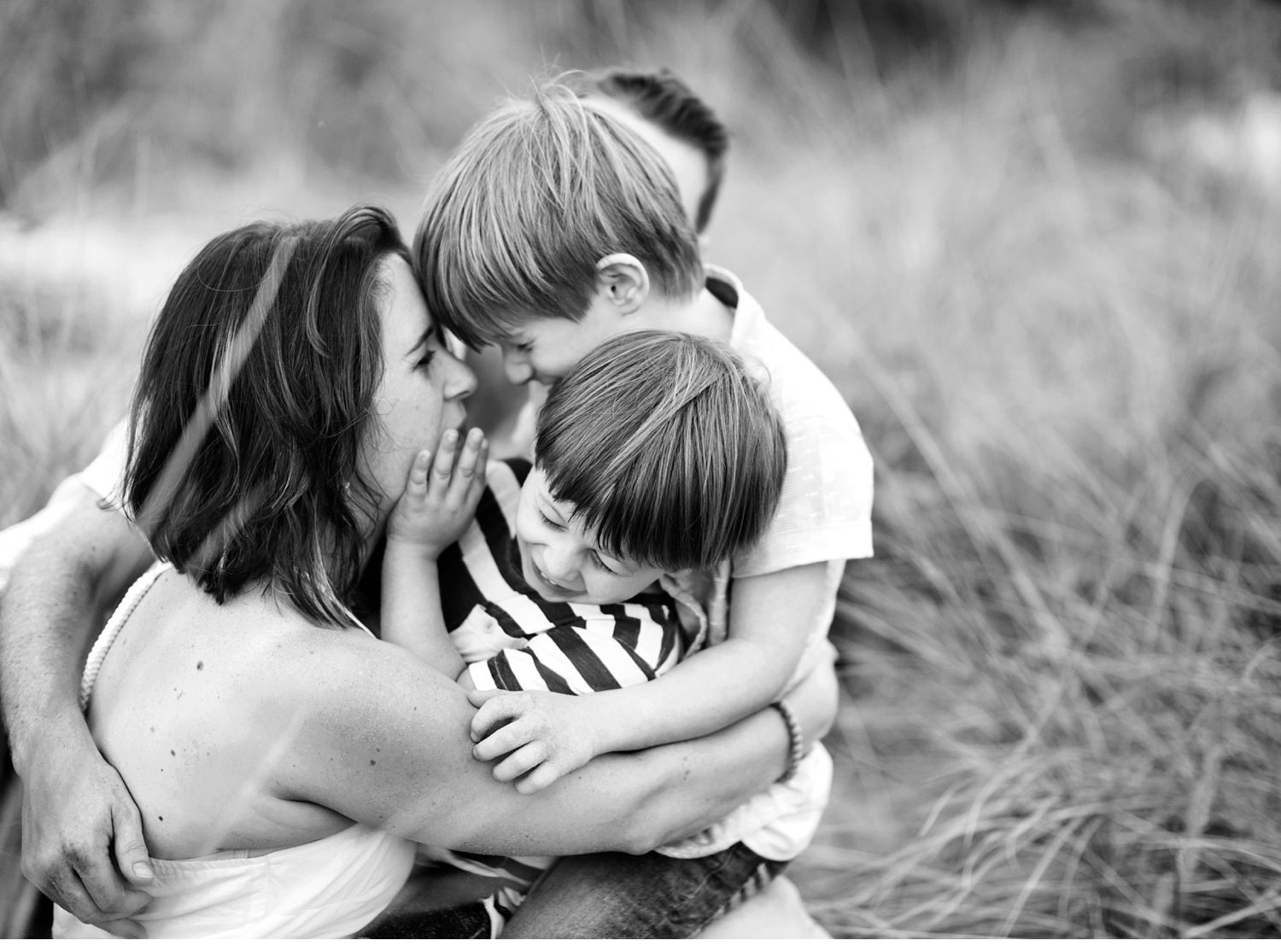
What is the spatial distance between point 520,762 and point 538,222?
0.91 metres

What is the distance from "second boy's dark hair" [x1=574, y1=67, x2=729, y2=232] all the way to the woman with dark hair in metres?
1.14

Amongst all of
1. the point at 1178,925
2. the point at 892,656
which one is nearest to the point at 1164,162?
the point at 892,656

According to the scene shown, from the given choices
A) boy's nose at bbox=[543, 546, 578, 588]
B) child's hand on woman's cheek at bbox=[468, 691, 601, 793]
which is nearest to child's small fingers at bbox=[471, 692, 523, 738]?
child's hand on woman's cheek at bbox=[468, 691, 601, 793]

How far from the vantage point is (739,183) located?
538 cm

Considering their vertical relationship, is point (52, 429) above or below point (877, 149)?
below

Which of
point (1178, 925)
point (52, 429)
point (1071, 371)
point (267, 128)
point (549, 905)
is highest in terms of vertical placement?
point (267, 128)

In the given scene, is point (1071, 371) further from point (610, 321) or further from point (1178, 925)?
point (610, 321)

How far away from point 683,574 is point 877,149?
401cm

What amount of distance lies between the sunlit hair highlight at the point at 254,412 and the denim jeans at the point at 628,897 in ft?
2.14

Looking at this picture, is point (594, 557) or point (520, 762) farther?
point (594, 557)

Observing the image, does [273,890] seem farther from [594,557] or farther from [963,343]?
[963,343]

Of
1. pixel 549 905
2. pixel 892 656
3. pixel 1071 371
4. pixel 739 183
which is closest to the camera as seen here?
pixel 549 905

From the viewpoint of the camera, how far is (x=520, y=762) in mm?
1609

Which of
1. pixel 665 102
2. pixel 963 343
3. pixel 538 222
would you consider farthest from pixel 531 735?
pixel 963 343
